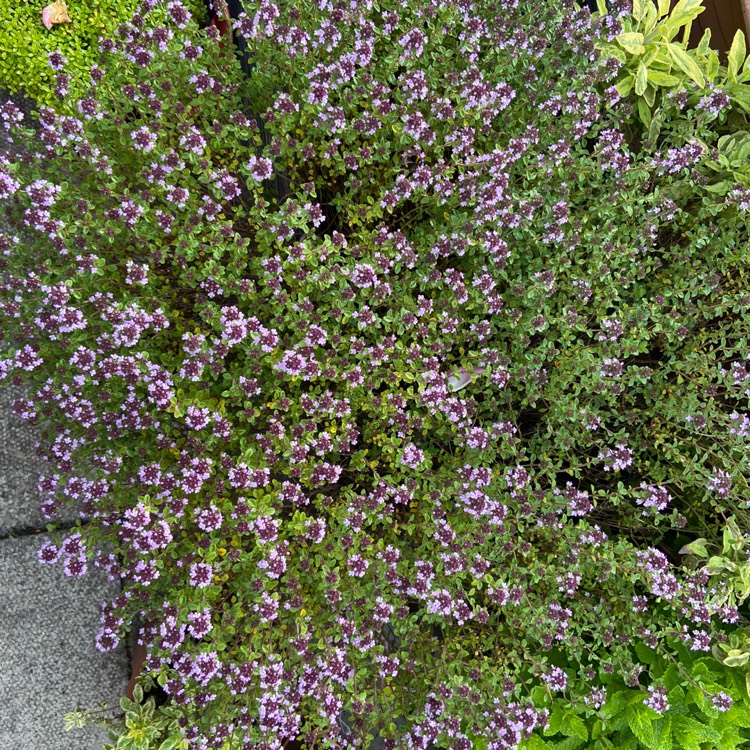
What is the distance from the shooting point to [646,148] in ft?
8.42

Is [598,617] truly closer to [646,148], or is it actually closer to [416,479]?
[416,479]

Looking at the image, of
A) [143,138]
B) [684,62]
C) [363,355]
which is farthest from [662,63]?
[143,138]

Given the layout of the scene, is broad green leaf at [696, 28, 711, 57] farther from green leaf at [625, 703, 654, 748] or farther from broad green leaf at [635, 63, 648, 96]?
green leaf at [625, 703, 654, 748]

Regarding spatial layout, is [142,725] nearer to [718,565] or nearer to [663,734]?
[663,734]

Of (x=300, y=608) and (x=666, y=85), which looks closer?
(x=300, y=608)

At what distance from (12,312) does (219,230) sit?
2.75 feet

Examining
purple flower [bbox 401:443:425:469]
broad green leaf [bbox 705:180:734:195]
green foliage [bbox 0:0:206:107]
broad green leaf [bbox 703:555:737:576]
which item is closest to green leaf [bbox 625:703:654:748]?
broad green leaf [bbox 703:555:737:576]

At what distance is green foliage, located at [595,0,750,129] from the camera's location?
270 centimetres

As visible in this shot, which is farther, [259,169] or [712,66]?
[712,66]

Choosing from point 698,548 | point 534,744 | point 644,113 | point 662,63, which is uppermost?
point 662,63

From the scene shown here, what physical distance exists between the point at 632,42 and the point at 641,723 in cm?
304

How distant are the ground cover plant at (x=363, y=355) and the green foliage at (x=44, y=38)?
2.37 ft

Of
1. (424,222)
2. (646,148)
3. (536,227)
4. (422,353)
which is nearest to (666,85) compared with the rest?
(646,148)

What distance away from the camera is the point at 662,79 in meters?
A: 2.75
